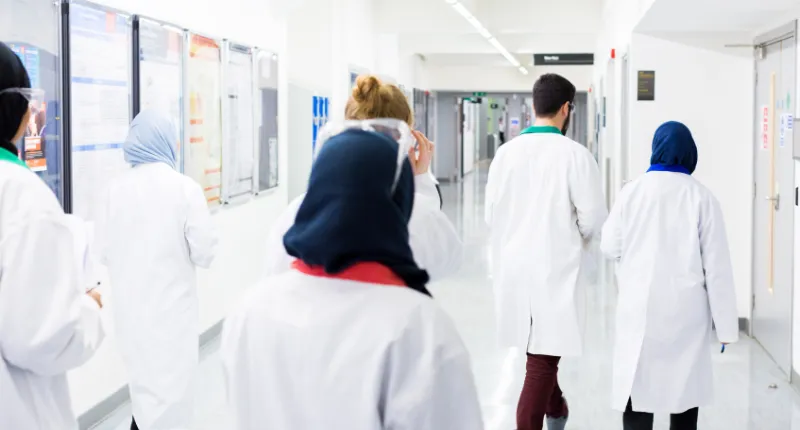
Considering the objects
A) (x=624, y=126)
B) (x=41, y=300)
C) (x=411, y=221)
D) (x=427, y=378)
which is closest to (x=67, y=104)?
(x=411, y=221)

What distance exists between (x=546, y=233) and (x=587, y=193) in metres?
0.24

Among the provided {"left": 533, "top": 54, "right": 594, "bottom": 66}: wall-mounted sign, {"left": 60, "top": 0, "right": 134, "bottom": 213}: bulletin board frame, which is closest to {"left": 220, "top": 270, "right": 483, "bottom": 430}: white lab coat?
{"left": 60, "top": 0, "right": 134, "bottom": 213}: bulletin board frame

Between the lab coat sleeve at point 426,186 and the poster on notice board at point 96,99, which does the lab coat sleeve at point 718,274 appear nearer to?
the lab coat sleeve at point 426,186

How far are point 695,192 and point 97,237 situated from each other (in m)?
2.42

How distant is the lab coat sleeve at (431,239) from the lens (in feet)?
8.95

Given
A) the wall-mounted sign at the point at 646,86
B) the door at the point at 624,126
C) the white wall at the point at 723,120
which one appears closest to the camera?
the white wall at the point at 723,120

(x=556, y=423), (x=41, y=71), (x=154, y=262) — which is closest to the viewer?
(x=41, y=71)

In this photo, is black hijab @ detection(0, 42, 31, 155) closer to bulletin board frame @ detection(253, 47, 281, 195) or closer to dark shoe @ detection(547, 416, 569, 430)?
dark shoe @ detection(547, 416, 569, 430)

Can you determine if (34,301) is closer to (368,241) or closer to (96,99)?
(368,241)

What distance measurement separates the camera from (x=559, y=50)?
669 inches

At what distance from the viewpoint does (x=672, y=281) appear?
367 centimetres

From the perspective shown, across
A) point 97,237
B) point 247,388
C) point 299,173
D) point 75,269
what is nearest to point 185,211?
point 97,237

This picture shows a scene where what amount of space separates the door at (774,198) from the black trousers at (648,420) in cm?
200

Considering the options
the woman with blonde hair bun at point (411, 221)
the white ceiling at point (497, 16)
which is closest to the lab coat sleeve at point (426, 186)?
the woman with blonde hair bun at point (411, 221)
